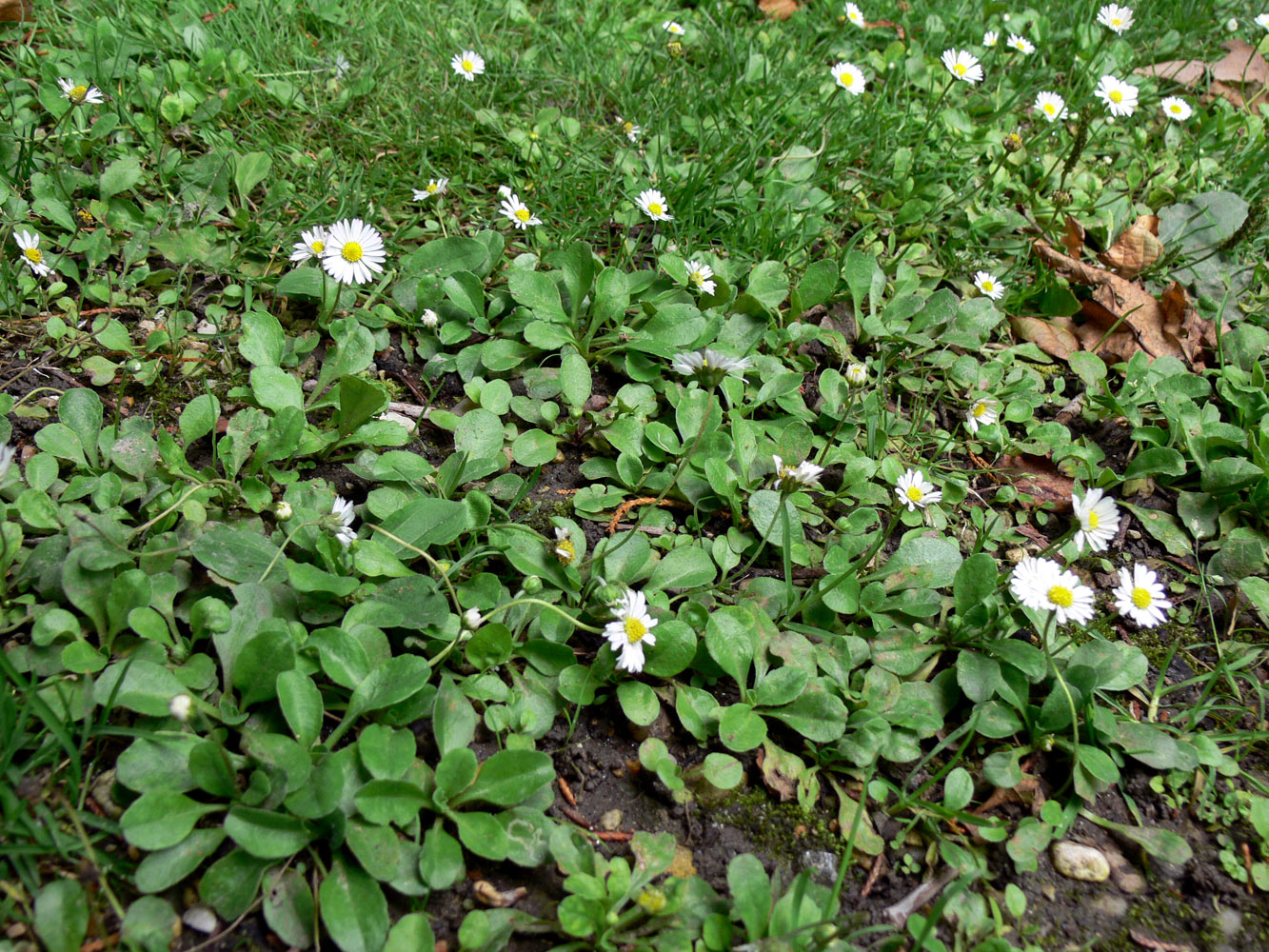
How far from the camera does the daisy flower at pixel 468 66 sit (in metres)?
2.99

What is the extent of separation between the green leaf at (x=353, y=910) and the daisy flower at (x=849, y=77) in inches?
114

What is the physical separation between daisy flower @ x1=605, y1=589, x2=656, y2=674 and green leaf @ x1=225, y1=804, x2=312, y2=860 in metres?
0.62

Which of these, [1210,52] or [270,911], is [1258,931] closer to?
[270,911]

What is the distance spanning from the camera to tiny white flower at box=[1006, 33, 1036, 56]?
11.4 feet

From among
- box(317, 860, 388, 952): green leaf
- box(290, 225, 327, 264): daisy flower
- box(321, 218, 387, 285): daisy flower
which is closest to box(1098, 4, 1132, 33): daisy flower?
box(321, 218, 387, 285): daisy flower

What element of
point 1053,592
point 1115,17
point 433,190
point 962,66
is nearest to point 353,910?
point 1053,592

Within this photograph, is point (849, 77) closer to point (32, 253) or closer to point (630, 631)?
point (630, 631)

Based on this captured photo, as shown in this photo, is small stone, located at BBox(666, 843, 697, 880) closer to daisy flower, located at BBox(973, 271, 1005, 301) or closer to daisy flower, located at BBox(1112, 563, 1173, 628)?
daisy flower, located at BBox(1112, 563, 1173, 628)

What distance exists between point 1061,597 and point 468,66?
2537 millimetres

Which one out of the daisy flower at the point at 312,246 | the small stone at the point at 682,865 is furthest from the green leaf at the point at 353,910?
the daisy flower at the point at 312,246

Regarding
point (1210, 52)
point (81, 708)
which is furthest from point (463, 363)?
point (1210, 52)

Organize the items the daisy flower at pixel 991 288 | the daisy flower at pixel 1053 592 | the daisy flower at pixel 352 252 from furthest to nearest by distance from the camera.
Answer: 1. the daisy flower at pixel 991 288
2. the daisy flower at pixel 352 252
3. the daisy flower at pixel 1053 592

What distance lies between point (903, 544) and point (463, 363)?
119 centimetres

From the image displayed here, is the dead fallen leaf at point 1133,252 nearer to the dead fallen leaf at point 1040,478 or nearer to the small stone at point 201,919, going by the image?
the dead fallen leaf at point 1040,478
